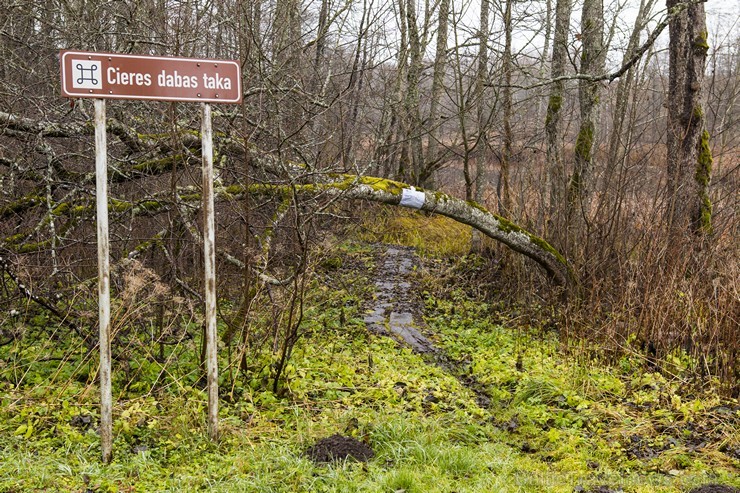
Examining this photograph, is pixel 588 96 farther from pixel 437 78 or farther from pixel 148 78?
pixel 148 78

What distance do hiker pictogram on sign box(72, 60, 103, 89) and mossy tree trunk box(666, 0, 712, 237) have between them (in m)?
6.85

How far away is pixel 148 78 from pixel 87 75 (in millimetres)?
349

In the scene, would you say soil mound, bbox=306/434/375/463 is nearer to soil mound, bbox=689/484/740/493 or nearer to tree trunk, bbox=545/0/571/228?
soil mound, bbox=689/484/740/493

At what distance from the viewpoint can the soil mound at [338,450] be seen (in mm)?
4121

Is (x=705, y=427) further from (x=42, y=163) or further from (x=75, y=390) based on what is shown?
(x=42, y=163)

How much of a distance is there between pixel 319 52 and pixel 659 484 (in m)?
12.3

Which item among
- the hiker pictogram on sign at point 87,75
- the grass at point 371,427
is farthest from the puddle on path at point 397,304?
the hiker pictogram on sign at point 87,75

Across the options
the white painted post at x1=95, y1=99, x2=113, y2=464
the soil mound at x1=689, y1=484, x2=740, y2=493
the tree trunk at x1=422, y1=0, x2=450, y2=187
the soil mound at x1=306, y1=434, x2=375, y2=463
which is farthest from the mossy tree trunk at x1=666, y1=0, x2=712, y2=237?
the white painted post at x1=95, y1=99, x2=113, y2=464

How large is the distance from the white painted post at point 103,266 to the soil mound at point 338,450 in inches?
51.5

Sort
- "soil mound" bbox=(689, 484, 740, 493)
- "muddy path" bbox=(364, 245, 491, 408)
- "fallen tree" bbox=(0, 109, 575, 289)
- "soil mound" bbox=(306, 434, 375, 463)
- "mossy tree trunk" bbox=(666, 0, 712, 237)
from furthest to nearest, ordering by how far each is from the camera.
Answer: "mossy tree trunk" bbox=(666, 0, 712, 237) < "muddy path" bbox=(364, 245, 491, 408) < "fallen tree" bbox=(0, 109, 575, 289) < "soil mound" bbox=(306, 434, 375, 463) < "soil mound" bbox=(689, 484, 740, 493)

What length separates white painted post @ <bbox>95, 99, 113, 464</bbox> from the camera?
152 inches

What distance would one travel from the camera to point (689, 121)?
8.24m

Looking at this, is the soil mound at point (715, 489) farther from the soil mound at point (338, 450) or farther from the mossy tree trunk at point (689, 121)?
the mossy tree trunk at point (689, 121)

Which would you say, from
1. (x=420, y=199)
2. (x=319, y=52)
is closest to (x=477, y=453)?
(x=420, y=199)
